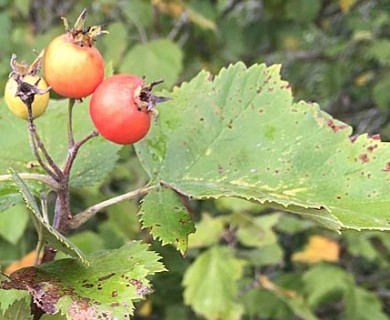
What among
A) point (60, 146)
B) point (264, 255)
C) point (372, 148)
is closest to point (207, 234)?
point (264, 255)

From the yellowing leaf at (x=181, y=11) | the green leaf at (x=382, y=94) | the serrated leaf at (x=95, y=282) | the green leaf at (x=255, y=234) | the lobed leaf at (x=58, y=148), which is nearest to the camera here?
the serrated leaf at (x=95, y=282)

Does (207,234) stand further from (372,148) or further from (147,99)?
(147,99)

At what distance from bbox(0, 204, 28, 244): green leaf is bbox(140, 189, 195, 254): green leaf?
2.87ft

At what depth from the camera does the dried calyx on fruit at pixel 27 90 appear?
29.9 inches

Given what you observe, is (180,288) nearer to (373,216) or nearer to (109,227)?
(109,227)

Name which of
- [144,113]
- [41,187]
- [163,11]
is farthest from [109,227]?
[144,113]

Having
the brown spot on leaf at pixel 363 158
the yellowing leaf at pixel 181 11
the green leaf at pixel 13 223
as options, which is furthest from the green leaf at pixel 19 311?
the yellowing leaf at pixel 181 11

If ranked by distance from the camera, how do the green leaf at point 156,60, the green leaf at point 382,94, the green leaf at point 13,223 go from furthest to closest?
the green leaf at point 382,94 → the green leaf at point 156,60 → the green leaf at point 13,223

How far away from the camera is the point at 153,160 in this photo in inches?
39.1

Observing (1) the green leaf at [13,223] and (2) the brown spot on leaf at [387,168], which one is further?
(1) the green leaf at [13,223]

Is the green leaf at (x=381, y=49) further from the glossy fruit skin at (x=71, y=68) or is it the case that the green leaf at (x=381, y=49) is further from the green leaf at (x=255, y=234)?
the glossy fruit skin at (x=71, y=68)

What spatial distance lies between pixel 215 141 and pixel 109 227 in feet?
3.89

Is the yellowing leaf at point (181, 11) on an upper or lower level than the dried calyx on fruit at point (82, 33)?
lower

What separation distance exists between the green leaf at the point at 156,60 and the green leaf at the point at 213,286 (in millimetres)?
549
